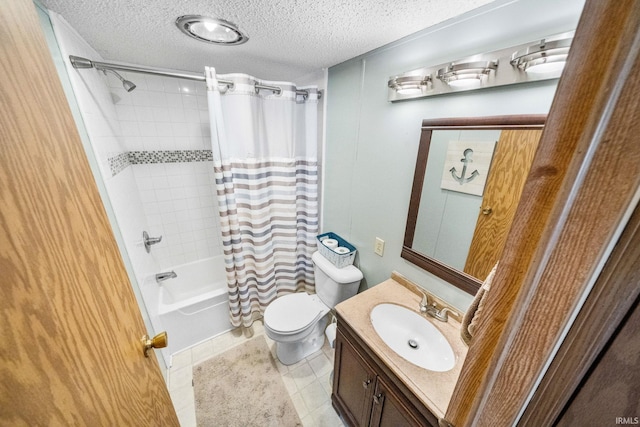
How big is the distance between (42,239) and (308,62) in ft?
5.46

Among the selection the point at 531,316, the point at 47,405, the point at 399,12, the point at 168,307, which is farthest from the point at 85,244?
the point at 168,307

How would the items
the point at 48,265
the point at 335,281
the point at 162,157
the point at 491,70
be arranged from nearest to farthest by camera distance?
the point at 48,265 → the point at 491,70 → the point at 335,281 → the point at 162,157

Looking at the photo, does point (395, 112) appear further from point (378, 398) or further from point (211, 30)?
point (378, 398)

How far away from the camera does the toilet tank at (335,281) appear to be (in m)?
1.68

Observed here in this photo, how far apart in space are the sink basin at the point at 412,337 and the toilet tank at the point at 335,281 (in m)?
0.43

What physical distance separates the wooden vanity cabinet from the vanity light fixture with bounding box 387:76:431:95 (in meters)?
1.28

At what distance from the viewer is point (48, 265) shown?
429 mm

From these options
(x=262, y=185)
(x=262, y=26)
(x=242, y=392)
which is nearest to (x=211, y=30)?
(x=262, y=26)

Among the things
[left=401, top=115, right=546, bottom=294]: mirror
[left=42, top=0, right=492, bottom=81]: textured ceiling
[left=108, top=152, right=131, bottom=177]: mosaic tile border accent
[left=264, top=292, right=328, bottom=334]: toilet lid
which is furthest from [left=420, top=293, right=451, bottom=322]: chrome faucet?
[left=108, top=152, right=131, bottom=177]: mosaic tile border accent

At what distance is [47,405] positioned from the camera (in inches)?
15.8

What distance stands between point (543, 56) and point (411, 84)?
0.49 m

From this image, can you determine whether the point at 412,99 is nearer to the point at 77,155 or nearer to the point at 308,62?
the point at 308,62

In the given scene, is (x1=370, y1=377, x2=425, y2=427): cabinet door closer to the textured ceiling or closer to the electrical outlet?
the electrical outlet

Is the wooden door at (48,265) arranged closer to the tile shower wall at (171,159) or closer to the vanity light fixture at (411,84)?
the vanity light fixture at (411,84)
